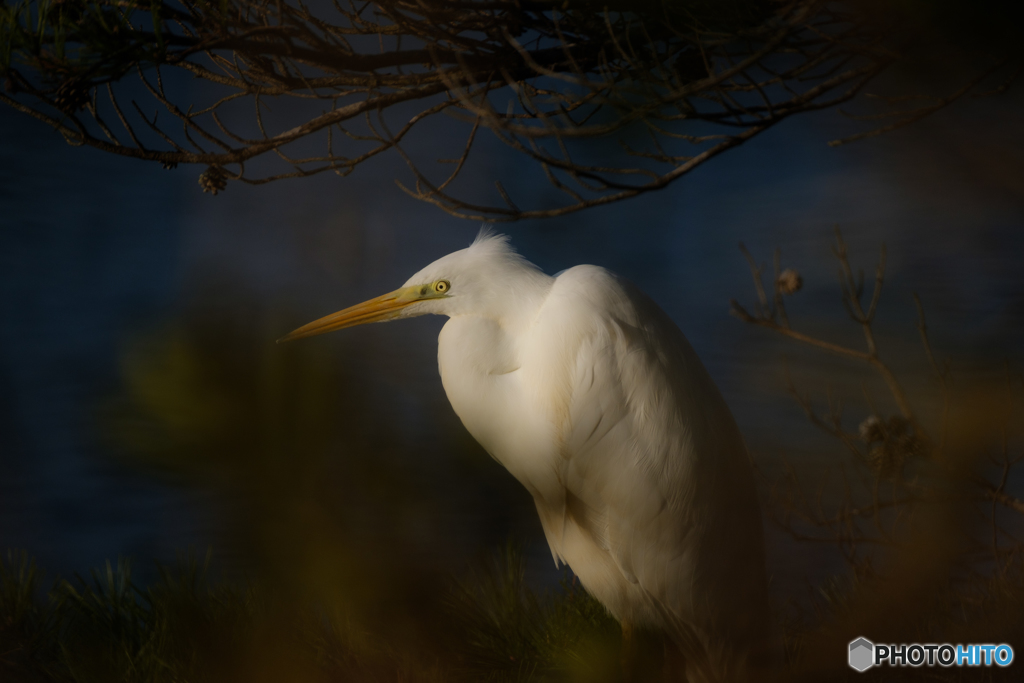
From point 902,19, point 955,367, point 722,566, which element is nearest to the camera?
point 902,19

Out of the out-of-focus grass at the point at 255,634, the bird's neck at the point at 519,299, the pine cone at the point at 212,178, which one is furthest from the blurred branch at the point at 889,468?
A: the pine cone at the point at 212,178

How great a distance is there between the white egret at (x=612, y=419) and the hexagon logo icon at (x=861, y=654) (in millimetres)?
336

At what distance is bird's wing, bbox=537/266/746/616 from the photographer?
43.8 inches

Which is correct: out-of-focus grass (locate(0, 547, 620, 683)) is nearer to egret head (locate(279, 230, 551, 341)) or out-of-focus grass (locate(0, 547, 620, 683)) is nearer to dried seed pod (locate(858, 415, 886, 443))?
egret head (locate(279, 230, 551, 341))

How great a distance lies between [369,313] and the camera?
3.86 ft

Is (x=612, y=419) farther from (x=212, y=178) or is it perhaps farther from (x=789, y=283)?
(x=212, y=178)

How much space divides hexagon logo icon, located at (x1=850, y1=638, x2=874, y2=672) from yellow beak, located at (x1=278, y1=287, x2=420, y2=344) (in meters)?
0.85

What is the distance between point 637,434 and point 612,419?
5 cm

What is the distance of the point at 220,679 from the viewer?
1071mm

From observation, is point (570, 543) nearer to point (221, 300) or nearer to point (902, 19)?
point (221, 300)

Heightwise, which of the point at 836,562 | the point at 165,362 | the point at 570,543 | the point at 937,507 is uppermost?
the point at 165,362

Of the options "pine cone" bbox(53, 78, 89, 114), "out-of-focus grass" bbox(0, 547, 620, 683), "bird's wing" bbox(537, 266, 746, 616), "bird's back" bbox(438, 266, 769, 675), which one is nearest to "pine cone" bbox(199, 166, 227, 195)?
"pine cone" bbox(53, 78, 89, 114)

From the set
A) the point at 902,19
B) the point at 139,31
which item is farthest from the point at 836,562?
the point at 139,31

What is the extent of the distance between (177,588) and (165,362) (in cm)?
65
